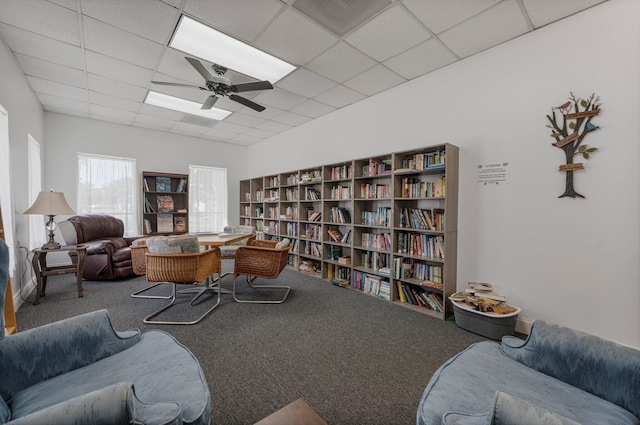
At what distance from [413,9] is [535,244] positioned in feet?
7.94

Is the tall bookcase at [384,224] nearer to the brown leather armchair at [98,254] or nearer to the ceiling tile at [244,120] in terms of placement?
the ceiling tile at [244,120]

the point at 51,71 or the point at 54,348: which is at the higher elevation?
the point at 51,71

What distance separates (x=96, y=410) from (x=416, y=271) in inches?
121

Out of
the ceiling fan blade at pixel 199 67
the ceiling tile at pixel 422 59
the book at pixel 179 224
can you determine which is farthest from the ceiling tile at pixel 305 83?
the book at pixel 179 224

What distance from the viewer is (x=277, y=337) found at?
233 cm

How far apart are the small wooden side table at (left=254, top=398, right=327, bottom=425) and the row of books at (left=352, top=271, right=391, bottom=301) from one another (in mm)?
2449

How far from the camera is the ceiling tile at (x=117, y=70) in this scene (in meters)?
2.98

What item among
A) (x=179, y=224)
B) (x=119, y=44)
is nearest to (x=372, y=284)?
(x=119, y=44)

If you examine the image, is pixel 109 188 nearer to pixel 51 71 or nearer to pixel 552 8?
pixel 51 71

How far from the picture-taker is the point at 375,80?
3.44 m

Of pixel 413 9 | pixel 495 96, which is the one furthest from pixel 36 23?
pixel 495 96

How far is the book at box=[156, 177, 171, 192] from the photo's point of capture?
218 inches

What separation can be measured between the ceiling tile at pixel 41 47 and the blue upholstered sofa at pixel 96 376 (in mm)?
2717

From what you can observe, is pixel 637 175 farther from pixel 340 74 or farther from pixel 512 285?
pixel 340 74
